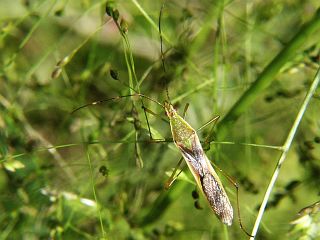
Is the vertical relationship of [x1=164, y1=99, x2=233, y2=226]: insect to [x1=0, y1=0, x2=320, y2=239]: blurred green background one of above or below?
below

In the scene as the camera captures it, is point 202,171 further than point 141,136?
No

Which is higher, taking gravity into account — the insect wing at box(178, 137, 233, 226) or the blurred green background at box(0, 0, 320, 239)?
the blurred green background at box(0, 0, 320, 239)

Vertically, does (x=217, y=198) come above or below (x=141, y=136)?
below

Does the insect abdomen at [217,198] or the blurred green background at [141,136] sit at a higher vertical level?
the blurred green background at [141,136]

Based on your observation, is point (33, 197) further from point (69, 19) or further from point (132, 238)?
point (69, 19)

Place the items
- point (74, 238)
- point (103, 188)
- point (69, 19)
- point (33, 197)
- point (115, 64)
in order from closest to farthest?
point (74, 238) → point (33, 197) → point (103, 188) → point (115, 64) → point (69, 19)

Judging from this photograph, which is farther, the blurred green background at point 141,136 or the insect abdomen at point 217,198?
the blurred green background at point 141,136

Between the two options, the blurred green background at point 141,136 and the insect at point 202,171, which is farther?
the blurred green background at point 141,136

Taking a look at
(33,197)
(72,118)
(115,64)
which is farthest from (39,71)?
(33,197)

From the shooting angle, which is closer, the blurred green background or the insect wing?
the insect wing

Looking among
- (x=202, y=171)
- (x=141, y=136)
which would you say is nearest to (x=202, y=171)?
(x=202, y=171)

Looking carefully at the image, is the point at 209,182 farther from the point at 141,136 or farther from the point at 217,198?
the point at 141,136
